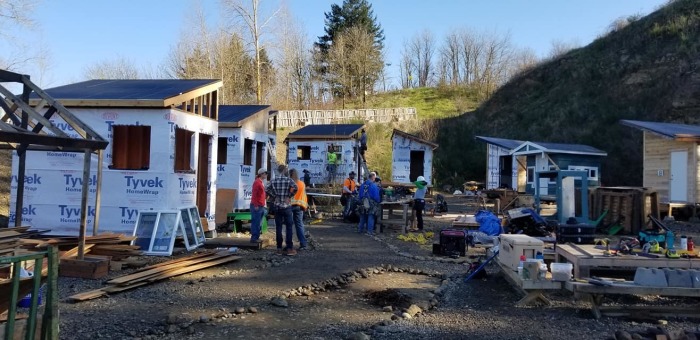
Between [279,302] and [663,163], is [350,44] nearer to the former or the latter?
[663,163]

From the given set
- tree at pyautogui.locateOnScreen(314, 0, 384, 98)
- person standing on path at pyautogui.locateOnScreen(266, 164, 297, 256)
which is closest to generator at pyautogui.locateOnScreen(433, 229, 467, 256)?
person standing on path at pyautogui.locateOnScreen(266, 164, 297, 256)

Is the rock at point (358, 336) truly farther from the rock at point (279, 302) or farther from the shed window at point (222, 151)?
the shed window at point (222, 151)

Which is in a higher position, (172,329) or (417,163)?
(417,163)

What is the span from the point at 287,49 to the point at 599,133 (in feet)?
86.3

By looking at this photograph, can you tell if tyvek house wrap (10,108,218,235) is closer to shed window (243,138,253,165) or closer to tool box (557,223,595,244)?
shed window (243,138,253,165)

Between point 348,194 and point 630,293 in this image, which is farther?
point 348,194

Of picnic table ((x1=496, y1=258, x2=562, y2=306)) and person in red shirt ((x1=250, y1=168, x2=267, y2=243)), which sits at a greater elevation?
person in red shirt ((x1=250, y1=168, x2=267, y2=243))

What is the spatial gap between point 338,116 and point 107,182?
39.0 m

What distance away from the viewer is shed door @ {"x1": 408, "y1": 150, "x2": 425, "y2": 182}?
127 feet

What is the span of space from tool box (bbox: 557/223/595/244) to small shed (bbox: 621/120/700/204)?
13.6m

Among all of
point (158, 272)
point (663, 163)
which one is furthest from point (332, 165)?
point (158, 272)

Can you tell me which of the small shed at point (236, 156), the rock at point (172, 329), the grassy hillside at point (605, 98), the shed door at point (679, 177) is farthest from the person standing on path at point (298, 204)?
the grassy hillside at point (605, 98)

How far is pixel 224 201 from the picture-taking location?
1873cm

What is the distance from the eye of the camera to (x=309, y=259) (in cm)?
1164
